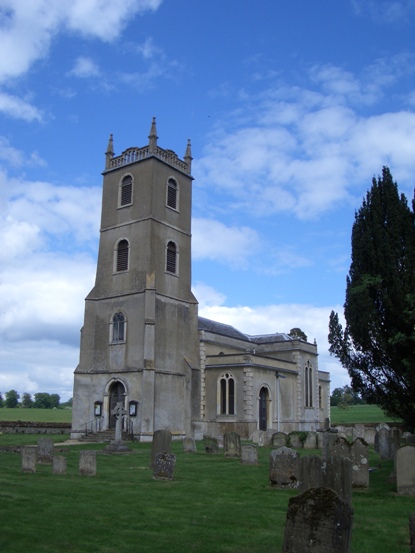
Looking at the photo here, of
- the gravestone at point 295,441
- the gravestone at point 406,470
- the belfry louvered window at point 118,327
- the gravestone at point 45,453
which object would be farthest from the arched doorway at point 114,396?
the gravestone at point 406,470

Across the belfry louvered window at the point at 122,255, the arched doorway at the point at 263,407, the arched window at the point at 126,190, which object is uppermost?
the arched window at the point at 126,190

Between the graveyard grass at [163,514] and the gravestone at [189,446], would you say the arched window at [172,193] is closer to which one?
the gravestone at [189,446]

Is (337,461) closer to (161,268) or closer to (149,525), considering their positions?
(149,525)

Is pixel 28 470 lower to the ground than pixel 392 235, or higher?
lower

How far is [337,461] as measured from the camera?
11273 millimetres

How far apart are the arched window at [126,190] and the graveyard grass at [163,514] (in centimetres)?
2517

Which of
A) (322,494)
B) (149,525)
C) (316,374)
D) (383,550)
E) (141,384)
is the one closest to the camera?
(322,494)

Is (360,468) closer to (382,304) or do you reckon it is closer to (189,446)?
(382,304)

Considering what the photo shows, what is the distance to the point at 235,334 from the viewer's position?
157ft

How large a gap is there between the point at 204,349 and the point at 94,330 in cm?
760

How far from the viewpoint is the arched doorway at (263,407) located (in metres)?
39.0

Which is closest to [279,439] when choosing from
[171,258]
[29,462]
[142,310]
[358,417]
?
[142,310]

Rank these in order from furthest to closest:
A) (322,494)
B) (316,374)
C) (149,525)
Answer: (316,374)
(149,525)
(322,494)

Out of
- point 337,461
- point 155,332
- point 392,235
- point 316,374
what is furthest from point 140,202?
point 337,461
